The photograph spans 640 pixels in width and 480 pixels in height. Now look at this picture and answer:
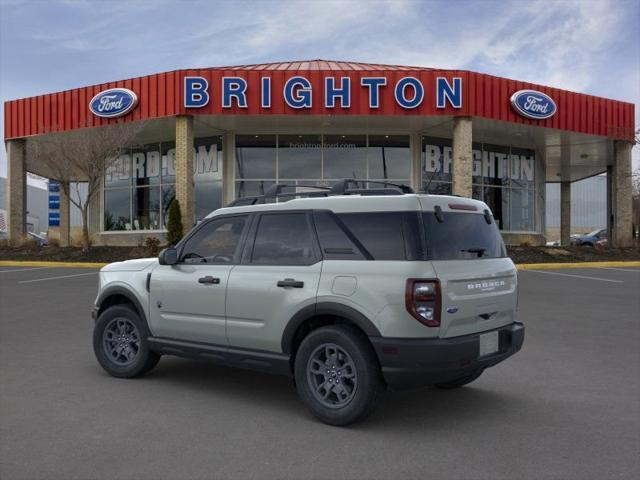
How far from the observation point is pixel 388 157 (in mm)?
24266

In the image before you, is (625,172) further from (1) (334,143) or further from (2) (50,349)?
(2) (50,349)

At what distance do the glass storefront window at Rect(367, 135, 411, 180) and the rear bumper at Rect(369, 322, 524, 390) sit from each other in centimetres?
1999

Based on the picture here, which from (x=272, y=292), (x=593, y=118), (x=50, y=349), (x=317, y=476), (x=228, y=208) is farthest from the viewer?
(x=593, y=118)

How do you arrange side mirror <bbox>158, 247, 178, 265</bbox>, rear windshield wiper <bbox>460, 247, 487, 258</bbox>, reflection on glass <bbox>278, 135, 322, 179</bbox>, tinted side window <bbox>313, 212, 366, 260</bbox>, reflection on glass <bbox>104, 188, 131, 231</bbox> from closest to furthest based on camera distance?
1. tinted side window <bbox>313, 212, 366, 260</bbox>
2. rear windshield wiper <bbox>460, 247, 487, 258</bbox>
3. side mirror <bbox>158, 247, 178, 265</bbox>
4. reflection on glass <bbox>278, 135, 322, 179</bbox>
5. reflection on glass <bbox>104, 188, 131, 231</bbox>

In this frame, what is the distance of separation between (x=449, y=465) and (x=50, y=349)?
17.9ft

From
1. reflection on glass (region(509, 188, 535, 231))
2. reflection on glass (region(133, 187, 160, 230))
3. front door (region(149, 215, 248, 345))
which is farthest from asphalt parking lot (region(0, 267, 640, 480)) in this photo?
reflection on glass (region(509, 188, 535, 231))

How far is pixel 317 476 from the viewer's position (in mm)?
3492

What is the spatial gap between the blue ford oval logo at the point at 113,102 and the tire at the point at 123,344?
55.8ft

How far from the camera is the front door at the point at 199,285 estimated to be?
520 centimetres

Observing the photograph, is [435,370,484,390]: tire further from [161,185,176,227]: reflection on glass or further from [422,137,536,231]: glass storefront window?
[161,185,176,227]: reflection on glass

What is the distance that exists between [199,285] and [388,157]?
64.7 feet

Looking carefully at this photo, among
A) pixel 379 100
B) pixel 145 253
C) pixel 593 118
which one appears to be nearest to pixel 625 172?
pixel 593 118

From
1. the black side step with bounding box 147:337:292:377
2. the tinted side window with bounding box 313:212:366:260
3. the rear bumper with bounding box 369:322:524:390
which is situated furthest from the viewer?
the black side step with bounding box 147:337:292:377

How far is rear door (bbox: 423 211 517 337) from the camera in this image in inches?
168
